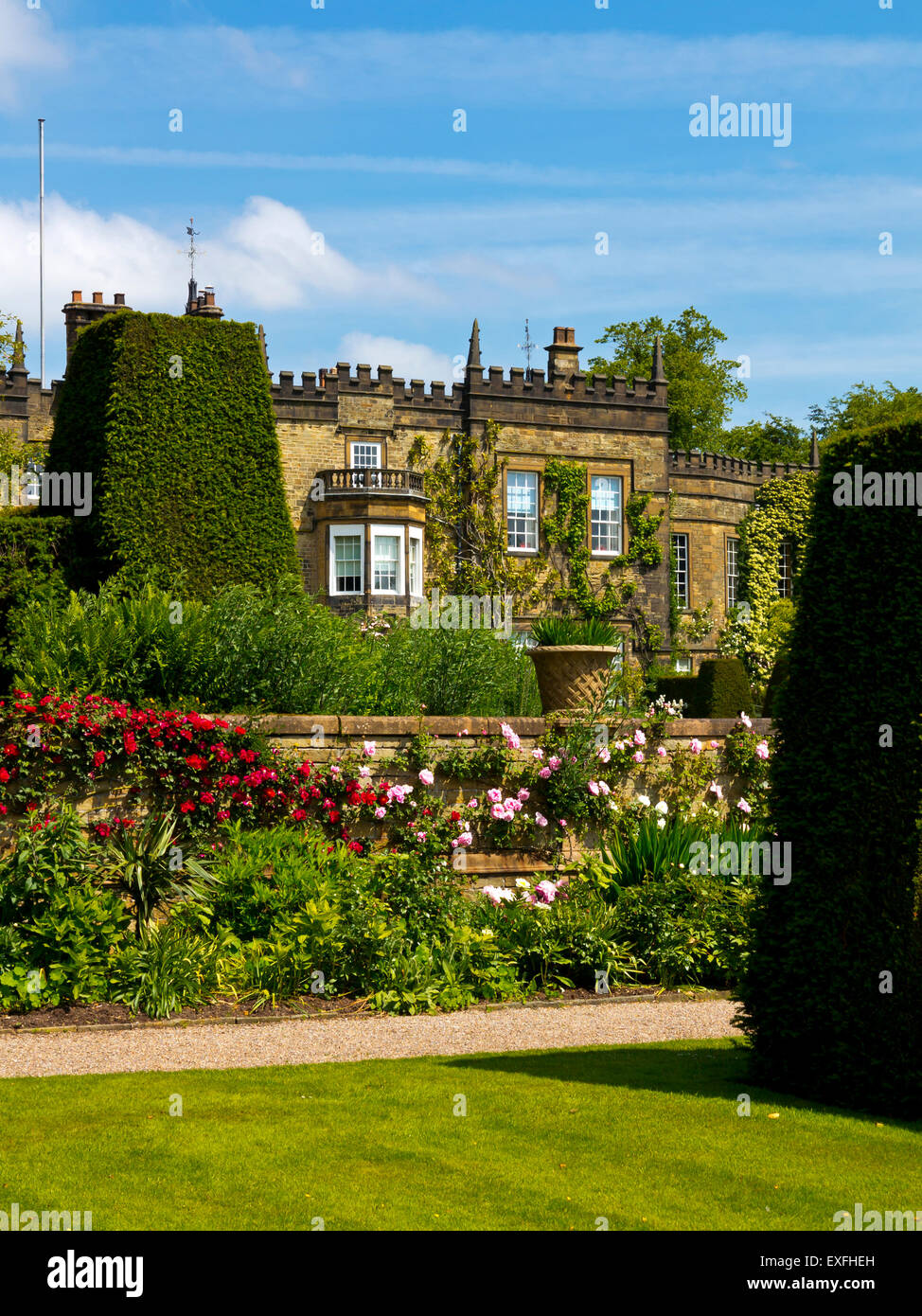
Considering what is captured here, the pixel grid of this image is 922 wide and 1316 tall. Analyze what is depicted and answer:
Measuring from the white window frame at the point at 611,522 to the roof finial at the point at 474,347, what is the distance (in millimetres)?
4309

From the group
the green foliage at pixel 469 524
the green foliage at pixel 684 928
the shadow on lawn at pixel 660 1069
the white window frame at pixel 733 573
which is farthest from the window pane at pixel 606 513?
the shadow on lawn at pixel 660 1069

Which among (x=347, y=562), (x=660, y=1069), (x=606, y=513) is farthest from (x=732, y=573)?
(x=660, y=1069)

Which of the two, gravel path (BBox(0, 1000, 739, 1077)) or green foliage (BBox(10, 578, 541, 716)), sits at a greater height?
green foliage (BBox(10, 578, 541, 716))

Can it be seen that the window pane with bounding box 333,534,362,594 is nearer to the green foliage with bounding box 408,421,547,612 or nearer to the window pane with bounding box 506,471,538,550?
the green foliage with bounding box 408,421,547,612

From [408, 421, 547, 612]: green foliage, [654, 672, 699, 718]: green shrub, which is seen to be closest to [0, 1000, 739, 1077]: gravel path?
[654, 672, 699, 718]: green shrub

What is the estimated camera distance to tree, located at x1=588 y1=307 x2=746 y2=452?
4403 cm

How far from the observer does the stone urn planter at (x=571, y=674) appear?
1186cm

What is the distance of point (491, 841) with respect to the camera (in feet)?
37.2

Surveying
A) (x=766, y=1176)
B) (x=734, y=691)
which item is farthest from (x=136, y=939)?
(x=734, y=691)

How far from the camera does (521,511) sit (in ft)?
105

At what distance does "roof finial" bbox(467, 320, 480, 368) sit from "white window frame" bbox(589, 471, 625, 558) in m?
4.31

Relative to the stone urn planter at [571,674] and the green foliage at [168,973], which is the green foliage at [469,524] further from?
the green foliage at [168,973]

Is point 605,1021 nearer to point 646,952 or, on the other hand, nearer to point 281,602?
point 646,952

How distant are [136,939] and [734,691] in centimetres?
1810
